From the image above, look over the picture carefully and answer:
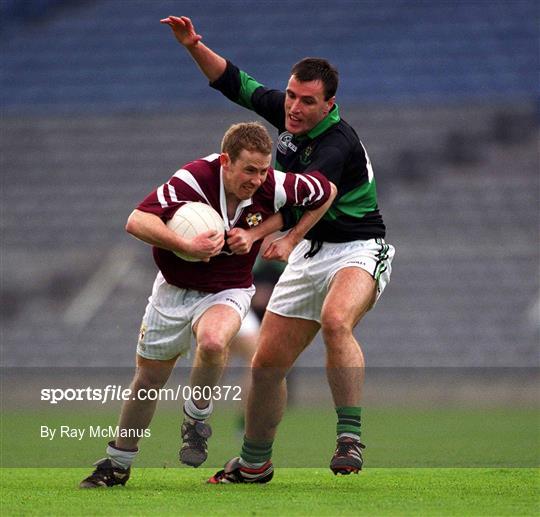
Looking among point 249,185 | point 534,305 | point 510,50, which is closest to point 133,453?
point 249,185

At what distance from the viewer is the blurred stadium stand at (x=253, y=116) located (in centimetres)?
1532

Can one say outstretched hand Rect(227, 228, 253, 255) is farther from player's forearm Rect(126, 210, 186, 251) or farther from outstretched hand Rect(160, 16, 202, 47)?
outstretched hand Rect(160, 16, 202, 47)

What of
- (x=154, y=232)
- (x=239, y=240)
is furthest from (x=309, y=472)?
(x=154, y=232)

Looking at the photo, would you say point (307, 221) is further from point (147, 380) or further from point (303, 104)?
point (147, 380)

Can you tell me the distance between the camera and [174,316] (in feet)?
18.0

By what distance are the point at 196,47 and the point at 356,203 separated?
1.19 meters

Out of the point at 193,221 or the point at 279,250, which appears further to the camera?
the point at 279,250

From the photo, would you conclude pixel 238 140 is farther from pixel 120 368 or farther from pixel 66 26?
pixel 66 26

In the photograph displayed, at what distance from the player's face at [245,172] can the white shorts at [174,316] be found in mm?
488

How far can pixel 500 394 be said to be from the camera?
14.1m

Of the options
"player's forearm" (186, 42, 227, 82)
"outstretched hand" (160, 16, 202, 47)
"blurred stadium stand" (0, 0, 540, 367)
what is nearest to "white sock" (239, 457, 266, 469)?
"player's forearm" (186, 42, 227, 82)

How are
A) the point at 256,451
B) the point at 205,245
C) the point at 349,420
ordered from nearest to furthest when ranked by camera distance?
the point at 205,245, the point at 349,420, the point at 256,451

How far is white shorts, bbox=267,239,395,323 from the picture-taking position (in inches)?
237

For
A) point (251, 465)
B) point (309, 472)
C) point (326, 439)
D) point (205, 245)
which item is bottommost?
point (326, 439)
